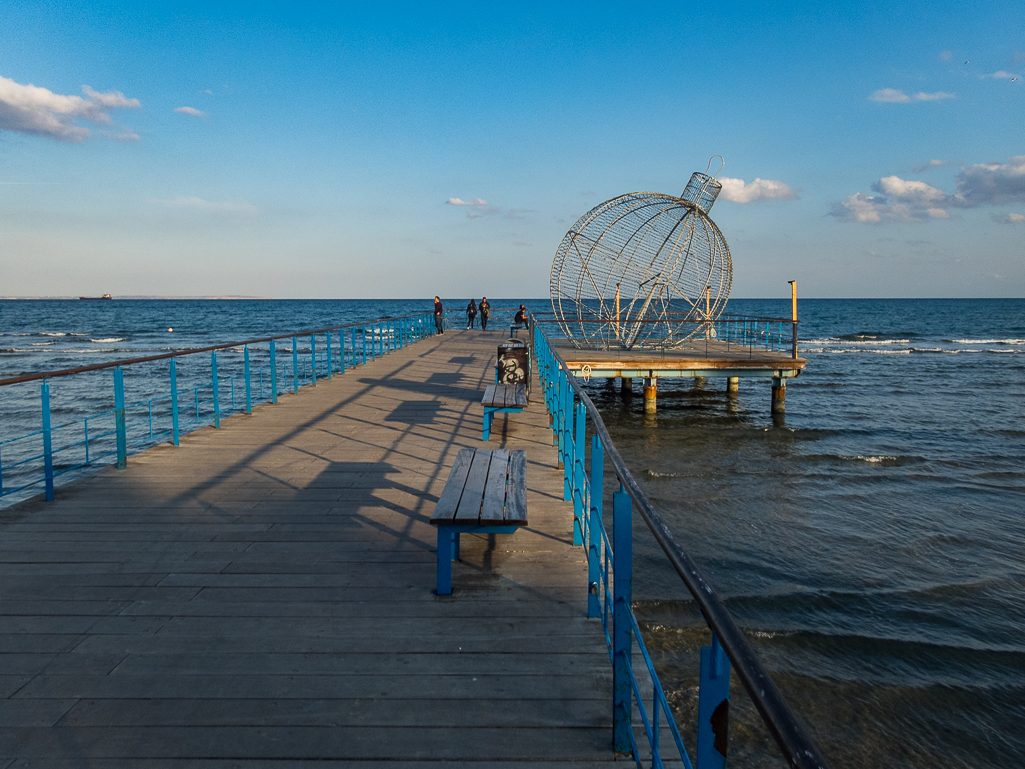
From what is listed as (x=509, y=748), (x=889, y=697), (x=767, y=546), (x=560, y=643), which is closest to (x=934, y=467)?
(x=767, y=546)

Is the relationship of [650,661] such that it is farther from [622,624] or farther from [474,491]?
[474,491]

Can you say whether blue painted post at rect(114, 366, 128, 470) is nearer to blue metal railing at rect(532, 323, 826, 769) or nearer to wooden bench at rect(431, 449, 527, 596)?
wooden bench at rect(431, 449, 527, 596)

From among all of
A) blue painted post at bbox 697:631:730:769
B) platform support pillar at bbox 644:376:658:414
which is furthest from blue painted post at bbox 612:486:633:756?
platform support pillar at bbox 644:376:658:414

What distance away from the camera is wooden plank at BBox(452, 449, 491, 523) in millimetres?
3467

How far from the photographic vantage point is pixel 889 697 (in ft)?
15.3

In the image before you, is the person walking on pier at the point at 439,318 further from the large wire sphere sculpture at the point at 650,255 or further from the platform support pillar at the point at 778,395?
the platform support pillar at the point at 778,395

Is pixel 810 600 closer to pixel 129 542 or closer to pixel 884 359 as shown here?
pixel 129 542

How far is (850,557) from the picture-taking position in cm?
716

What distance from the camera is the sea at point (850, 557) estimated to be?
448cm

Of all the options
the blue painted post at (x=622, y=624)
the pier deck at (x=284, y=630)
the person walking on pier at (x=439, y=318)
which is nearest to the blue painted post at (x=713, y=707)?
the blue painted post at (x=622, y=624)

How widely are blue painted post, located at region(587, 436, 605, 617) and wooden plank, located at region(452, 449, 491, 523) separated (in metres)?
0.62

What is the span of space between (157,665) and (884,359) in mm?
34876

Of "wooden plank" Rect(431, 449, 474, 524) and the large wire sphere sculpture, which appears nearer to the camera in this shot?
"wooden plank" Rect(431, 449, 474, 524)

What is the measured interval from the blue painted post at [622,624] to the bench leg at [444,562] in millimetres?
1308
